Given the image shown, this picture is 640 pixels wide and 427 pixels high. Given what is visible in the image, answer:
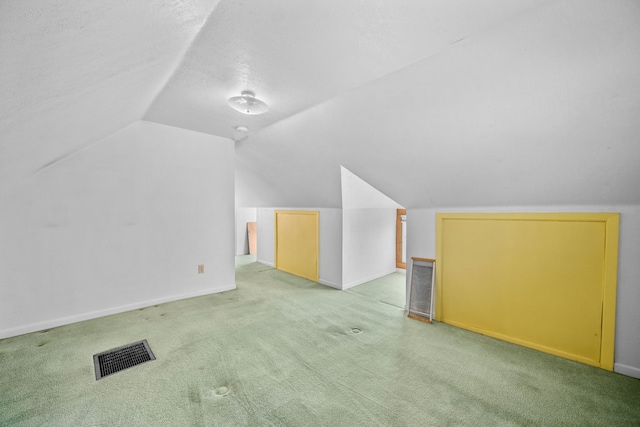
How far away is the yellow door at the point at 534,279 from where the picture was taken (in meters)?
2.34

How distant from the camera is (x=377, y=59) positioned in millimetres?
1928

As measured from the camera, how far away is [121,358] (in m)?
2.45

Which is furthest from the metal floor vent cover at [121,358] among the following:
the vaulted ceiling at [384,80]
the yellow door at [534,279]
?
the yellow door at [534,279]

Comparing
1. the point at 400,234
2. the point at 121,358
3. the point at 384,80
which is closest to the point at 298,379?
the point at 121,358

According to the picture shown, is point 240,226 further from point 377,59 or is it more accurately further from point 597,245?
point 597,245

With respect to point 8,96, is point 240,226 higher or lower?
lower

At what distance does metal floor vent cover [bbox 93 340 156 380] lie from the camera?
2.28 metres

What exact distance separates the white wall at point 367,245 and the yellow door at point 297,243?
683 mm

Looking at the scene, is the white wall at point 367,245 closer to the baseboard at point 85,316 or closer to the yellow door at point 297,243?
the yellow door at point 297,243

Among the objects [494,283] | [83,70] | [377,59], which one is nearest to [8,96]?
[83,70]

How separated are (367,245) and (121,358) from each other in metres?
3.76

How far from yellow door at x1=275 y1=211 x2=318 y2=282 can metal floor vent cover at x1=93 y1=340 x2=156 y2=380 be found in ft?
9.52

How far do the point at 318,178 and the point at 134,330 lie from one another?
9.89 feet

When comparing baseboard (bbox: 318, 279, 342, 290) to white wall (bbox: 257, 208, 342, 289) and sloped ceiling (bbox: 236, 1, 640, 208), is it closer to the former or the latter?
white wall (bbox: 257, 208, 342, 289)
